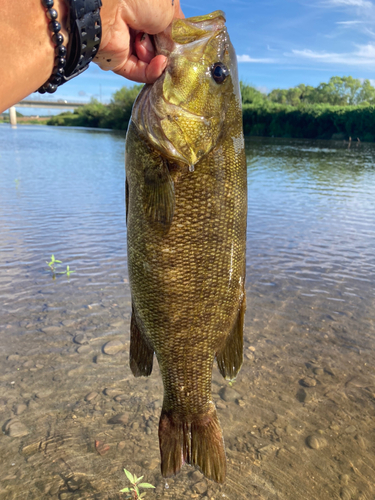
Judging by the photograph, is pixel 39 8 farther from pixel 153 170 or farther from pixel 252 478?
pixel 252 478

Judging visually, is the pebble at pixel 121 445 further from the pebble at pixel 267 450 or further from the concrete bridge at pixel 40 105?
the concrete bridge at pixel 40 105

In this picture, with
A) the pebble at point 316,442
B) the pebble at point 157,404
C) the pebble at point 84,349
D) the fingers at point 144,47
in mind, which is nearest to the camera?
the fingers at point 144,47

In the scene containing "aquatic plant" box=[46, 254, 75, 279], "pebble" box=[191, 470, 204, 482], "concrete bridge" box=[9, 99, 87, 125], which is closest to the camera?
"pebble" box=[191, 470, 204, 482]

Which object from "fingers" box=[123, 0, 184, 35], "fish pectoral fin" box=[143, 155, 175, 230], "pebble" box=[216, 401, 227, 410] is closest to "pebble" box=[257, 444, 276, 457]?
"pebble" box=[216, 401, 227, 410]

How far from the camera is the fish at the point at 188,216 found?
211 centimetres

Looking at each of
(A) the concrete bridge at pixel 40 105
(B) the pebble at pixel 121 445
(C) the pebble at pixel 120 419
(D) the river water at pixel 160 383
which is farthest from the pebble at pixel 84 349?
(A) the concrete bridge at pixel 40 105

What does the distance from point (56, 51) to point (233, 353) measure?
1.90 metres

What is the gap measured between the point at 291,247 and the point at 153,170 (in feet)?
23.9

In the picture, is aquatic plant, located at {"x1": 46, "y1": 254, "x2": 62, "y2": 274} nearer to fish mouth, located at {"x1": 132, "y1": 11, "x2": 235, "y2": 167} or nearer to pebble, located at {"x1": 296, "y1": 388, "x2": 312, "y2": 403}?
pebble, located at {"x1": 296, "y1": 388, "x2": 312, "y2": 403}

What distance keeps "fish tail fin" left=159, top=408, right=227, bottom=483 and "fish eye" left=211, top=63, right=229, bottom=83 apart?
2.02 meters

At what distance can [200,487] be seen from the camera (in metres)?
3.04

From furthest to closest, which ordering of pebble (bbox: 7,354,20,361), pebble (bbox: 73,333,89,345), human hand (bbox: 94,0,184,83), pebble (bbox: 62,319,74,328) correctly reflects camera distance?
pebble (bbox: 62,319,74,328)
pebble (bbox: 73,333,89,345)
pebble (bbox: 7,354,20,361)
human hand (bbox: 94,0,184,83)

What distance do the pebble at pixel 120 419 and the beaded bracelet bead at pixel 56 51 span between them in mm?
2950

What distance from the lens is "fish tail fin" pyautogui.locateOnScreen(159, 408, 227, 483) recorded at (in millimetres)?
2343
